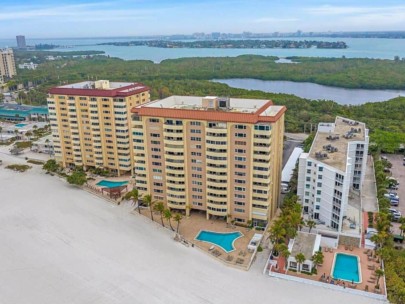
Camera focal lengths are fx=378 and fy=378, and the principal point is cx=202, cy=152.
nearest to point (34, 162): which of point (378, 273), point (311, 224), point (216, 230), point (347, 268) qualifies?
point (216, 230)

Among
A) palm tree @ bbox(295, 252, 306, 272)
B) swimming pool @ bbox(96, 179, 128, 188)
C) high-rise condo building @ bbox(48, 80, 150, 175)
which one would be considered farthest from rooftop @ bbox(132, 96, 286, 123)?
swimming pool @ bbox(96, 179, 128, 188)

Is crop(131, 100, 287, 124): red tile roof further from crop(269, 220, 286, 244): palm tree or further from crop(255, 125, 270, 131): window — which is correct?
crop(269, 220, 286, 244): palm tree

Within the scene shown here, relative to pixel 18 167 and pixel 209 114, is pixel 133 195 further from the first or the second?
pixel 18 167

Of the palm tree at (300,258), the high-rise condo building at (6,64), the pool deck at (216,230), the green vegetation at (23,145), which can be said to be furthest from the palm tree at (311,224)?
the high-rise condo building at (6,64)

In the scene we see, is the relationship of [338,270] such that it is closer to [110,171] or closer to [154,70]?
[110,171]

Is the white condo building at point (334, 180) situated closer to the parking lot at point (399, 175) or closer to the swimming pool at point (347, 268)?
the swimming pool at point (347, 268)

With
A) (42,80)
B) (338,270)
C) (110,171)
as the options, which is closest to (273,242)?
(338,270)
